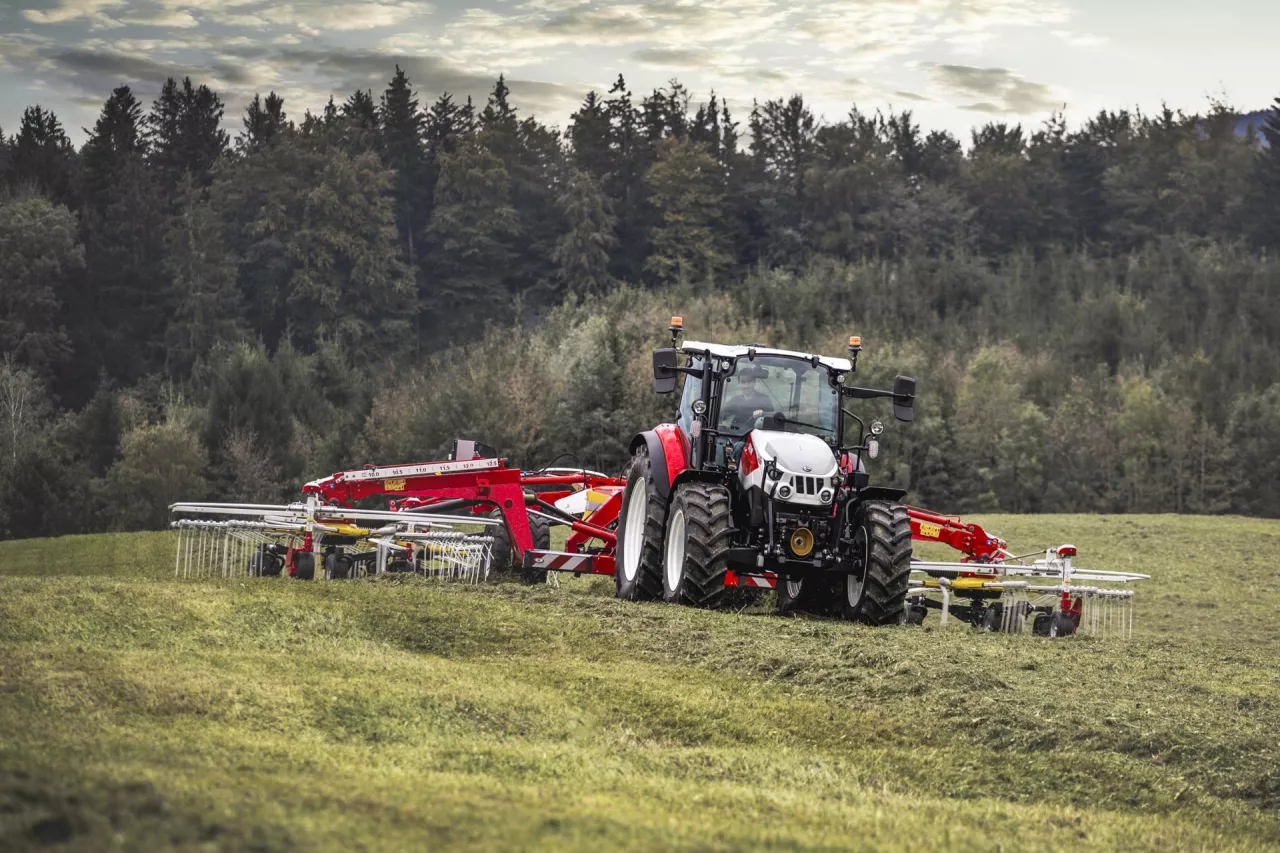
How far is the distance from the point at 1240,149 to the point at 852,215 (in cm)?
1720

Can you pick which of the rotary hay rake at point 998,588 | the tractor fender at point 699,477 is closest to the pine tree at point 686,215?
the rotary hay rake at point 998,588

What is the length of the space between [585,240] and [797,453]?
2034 inches

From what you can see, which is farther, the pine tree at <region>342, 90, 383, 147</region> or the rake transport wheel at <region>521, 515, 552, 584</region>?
the pine tree at <region>342, 90, 383, 147</region>

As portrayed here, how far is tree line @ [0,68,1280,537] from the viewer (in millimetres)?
41625

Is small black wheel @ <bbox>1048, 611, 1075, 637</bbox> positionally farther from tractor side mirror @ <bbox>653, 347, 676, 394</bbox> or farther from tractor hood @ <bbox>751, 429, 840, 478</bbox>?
tractor side mirror @ <bbox>653, 347, 676, 394</bbox>

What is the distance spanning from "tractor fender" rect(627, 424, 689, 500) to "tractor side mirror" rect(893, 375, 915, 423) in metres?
1.83

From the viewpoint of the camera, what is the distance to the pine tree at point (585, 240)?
61.9 meters

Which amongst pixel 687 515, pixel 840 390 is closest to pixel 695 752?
pixel 687 515

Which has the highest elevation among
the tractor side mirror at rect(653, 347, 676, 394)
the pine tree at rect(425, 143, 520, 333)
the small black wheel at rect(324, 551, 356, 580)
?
the pine tree at rect(425, 143, 520, 333)

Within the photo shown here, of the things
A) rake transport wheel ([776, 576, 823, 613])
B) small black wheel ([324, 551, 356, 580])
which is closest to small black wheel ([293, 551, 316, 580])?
small black wheel ([324, 551, 356, 580])

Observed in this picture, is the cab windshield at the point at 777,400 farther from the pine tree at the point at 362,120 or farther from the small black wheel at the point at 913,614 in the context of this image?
the pine tree at the point at 362,120

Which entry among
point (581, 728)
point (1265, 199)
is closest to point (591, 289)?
point (1265, 199)

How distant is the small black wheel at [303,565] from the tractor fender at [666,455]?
10.5ft

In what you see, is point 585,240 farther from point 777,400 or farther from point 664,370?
point 664,370
